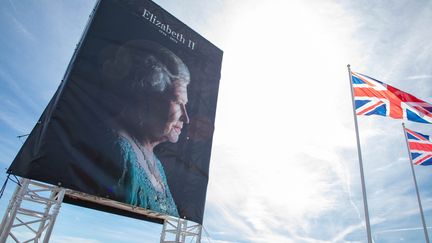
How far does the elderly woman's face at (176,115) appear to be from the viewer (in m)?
9.52

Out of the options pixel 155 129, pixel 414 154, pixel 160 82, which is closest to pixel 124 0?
pixel 160 82

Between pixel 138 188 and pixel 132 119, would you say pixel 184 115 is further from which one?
pixel 138 188

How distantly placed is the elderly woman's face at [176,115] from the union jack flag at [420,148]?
1179cm

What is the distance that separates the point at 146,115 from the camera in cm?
904

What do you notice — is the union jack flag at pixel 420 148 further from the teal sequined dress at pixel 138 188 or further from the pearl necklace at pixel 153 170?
the pearl necklace at pixel 153 170

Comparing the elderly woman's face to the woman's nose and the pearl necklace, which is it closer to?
the woman's nose

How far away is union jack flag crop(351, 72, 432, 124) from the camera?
35.1ft

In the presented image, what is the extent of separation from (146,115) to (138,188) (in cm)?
222

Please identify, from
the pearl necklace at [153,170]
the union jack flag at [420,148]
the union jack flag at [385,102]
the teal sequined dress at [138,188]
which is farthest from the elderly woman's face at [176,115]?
the union jack flag at [420,148]

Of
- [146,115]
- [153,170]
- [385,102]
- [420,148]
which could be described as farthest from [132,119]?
[420,148]

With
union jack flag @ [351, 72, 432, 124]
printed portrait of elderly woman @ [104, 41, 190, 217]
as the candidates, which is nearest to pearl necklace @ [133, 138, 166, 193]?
printed portrait of elderly woman @ [104, 41, 190, 217]

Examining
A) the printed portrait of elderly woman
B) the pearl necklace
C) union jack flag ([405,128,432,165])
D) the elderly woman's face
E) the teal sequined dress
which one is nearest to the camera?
the teal sequined dress

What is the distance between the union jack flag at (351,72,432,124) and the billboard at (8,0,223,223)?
5404 millimetres

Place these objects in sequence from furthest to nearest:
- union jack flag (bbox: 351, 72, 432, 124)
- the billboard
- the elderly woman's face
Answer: union jack flag (bbox: 351, 72, 432, 124), the elderly woman's face, the billboard
